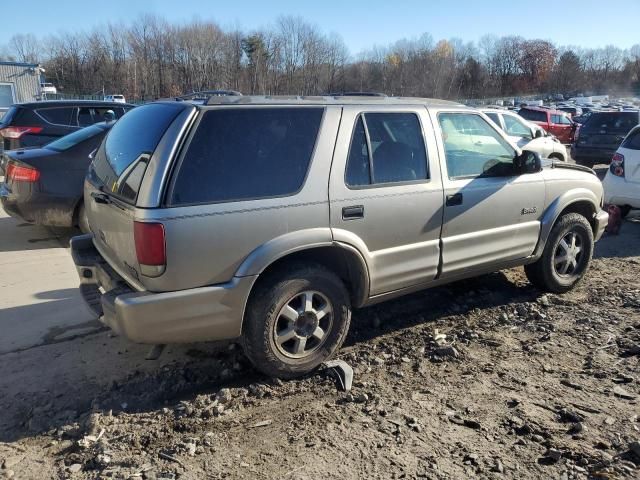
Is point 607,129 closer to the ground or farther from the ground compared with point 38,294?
farther from the ground

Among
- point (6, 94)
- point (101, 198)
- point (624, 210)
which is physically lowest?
Answer: point (624, 210)

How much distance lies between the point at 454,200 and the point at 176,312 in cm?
227

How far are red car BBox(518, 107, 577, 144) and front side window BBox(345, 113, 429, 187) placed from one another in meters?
19.2

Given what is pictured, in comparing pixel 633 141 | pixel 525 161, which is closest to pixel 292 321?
pixel 525 161

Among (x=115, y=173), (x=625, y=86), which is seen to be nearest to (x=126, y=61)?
(x=115, y=173)

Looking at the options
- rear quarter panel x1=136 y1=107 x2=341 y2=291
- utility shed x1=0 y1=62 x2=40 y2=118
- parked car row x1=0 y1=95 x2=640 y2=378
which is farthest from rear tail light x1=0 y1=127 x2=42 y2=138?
utility shed x1=0 y1=62 x2=40 y2=118

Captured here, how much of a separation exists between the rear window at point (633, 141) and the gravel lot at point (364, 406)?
4.17m

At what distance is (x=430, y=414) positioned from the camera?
3.23 m

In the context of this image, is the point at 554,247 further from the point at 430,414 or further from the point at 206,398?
the point at 206,398

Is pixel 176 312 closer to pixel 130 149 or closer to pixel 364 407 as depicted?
pixel 130 149

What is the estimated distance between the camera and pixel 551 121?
21.6 m

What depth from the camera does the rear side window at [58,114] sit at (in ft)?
31.8

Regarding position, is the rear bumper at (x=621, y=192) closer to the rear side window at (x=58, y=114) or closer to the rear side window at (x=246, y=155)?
the rear side window at (x=246, y=155)

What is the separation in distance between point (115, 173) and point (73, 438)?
5.41 ft
